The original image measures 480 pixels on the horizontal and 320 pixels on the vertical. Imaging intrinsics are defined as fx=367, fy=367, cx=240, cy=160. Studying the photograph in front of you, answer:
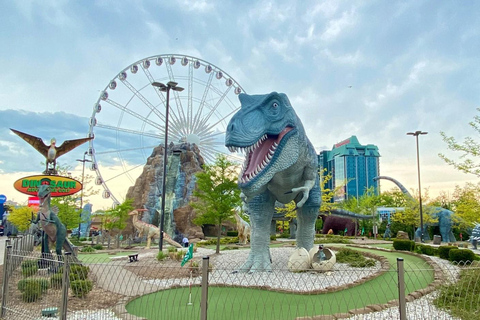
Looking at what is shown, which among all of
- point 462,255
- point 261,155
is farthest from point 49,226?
point 462,255

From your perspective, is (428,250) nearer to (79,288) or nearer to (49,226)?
(79,288)

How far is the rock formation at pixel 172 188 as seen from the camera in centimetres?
2795

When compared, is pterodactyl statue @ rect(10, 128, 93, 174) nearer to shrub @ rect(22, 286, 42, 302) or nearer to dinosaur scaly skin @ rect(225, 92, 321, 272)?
dinosaur scaly skin @ rect(225, 92, 321, 272)

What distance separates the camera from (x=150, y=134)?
1088 inches

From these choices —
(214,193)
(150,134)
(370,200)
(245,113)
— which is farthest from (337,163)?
(245,113)

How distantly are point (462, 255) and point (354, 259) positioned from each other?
100 inches

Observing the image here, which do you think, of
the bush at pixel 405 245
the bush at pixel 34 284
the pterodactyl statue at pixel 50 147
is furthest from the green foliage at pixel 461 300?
the pterodactyl statue at pixel 50 147

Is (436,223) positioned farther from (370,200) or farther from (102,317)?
(102,317)

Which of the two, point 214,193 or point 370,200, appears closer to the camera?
point 214,193

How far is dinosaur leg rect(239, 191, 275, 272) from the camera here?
7801 millimetres

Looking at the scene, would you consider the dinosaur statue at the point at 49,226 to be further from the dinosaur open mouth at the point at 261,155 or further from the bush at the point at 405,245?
the bush at the point at 405,245

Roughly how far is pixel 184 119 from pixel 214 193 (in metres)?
16.1

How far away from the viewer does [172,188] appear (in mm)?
30250

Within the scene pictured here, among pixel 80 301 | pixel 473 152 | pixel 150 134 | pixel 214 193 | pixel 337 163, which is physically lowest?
pixel 80 301
